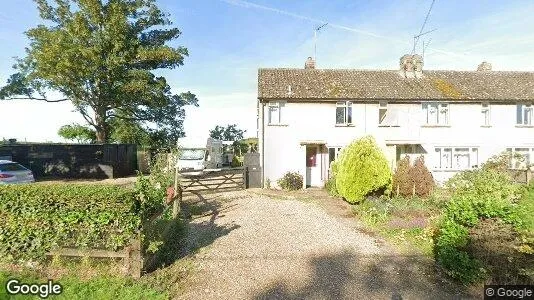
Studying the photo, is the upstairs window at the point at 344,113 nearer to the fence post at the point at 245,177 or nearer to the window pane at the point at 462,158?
the fence post at the point at 245,177

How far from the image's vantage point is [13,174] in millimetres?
14938

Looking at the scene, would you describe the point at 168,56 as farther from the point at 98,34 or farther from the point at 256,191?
the point at 256,191

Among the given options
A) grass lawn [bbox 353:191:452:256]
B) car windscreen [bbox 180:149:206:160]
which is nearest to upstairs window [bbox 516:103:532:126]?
grass lawn [bbox 353:191:452:256]

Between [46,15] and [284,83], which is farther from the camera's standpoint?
[46,15]

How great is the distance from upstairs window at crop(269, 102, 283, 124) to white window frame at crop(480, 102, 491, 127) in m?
12.6

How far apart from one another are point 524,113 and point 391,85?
27.3 feet

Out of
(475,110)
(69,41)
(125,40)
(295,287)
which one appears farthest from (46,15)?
(475,110)

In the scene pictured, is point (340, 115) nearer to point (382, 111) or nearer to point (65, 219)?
point (382, 111)

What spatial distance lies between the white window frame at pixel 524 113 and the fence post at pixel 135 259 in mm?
23062

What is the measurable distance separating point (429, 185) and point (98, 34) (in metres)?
23.4

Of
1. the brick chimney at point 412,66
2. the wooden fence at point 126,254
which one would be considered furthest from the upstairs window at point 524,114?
the wooden fence at point 126,254

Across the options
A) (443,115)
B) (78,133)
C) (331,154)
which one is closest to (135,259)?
(331,154)

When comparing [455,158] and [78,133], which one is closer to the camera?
[455,158]

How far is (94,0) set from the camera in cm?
2264
